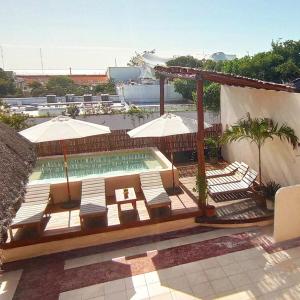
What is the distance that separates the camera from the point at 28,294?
748cm

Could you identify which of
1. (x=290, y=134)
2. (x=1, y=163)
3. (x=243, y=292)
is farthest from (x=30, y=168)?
Result: (x=290, y=134)

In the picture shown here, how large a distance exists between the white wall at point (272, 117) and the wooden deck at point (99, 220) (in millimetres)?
3462

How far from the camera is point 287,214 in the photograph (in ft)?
29.8

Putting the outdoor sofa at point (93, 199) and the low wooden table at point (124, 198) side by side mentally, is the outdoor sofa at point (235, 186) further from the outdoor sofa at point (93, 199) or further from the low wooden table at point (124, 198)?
the outdoor sofa at point (93, 199)

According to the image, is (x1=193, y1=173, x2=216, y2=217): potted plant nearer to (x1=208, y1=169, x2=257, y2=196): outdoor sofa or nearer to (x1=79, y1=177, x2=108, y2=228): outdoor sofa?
(x1=208, y1=169, x2=257, y2=196): outdoor sofa

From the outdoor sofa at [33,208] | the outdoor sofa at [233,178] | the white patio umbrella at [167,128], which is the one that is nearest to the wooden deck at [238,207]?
the outdoor sofa at [233,178]

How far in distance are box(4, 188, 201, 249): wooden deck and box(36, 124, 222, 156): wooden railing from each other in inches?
204

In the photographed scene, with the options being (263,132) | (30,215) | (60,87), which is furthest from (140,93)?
(30,215)

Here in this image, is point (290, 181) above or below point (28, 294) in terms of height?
above

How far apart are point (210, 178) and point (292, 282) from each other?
5.58 m

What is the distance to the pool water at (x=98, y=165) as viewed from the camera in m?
13.4

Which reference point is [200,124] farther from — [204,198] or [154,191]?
[154,191]

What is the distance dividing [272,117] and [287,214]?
13.1 feet

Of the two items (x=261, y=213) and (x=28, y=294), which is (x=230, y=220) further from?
(x=28, y=294)
